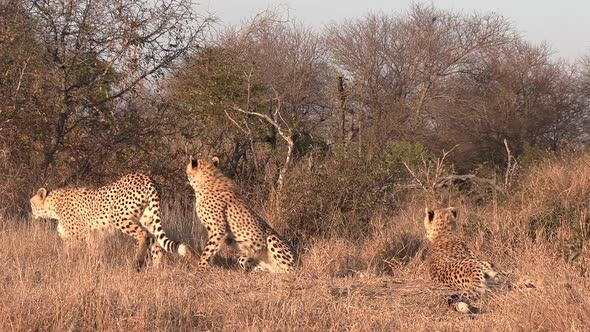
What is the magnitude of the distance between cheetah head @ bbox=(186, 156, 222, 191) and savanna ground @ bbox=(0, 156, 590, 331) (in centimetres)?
70

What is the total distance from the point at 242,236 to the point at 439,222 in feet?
5.17

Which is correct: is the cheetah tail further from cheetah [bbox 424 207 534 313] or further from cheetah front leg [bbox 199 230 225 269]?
cheetah [bbox 424 207 534 313]

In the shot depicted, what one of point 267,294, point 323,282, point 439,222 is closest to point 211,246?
point 323,282

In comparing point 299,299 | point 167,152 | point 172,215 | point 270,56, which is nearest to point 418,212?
point 172,215

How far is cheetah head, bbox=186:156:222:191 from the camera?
7211mm

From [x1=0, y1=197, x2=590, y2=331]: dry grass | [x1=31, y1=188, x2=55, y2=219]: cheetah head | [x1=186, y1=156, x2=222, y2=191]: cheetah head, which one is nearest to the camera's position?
[x1=0, y1=197, x2=590, y2=331]: dry grass

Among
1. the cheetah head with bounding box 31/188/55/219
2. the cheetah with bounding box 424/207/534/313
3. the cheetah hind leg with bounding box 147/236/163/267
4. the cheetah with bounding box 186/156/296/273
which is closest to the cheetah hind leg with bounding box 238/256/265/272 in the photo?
the cheetah with bounding box 186/156/296/273

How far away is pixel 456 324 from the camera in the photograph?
480 centimetres

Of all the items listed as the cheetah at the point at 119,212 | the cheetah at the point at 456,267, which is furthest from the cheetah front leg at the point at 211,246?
the cheetah at the point at 456,267

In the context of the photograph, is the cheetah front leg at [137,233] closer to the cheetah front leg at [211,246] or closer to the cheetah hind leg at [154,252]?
the cheetah hind leg at [154,252]

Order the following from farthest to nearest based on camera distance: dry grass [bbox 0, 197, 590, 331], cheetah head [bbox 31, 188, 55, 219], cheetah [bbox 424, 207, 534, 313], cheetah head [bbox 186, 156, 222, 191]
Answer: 1. cheetah head [bbox 31, 188, 55, 219]
2. cheetah head [bbox 186, 156, 222, 191]
3. cheetah [bbox 424, 207, 534, 313]
4. dry grass [bbox 0, 197, 590, 331]

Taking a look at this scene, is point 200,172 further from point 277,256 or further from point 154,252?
point 277,256

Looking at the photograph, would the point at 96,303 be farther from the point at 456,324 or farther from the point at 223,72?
the point at 223,72

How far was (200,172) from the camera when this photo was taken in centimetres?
725
